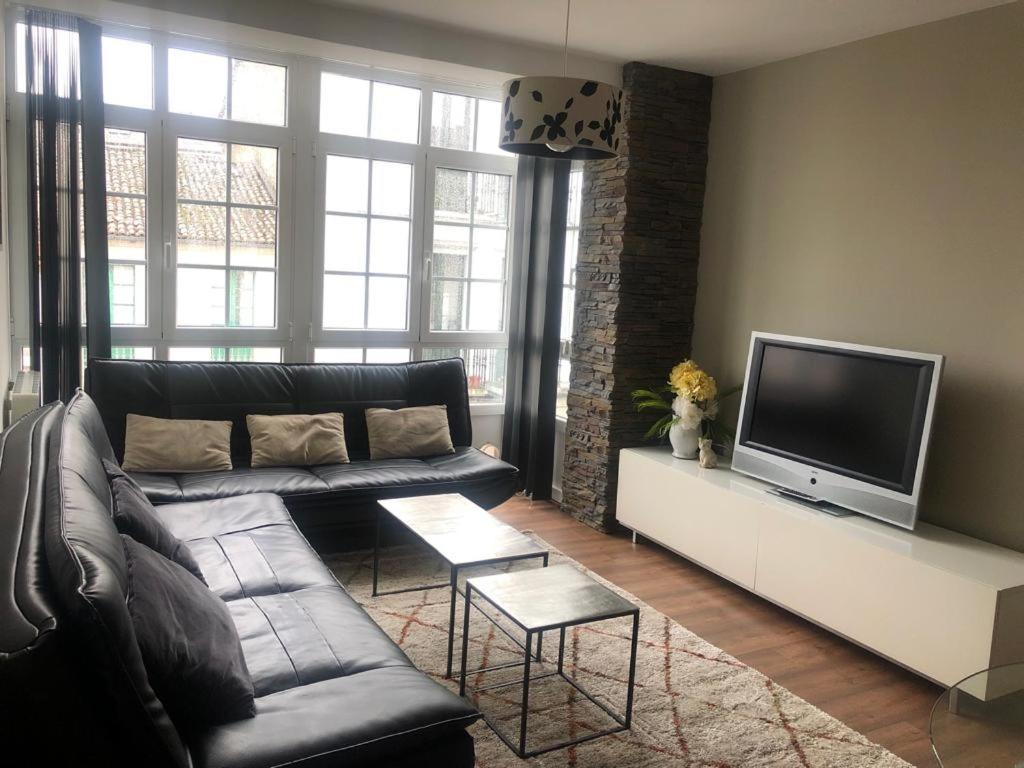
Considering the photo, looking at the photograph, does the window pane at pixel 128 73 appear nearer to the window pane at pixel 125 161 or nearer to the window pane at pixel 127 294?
the window pane at pixel 125 161

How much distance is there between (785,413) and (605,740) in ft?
6.02

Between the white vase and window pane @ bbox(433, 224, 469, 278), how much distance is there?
1.72 m

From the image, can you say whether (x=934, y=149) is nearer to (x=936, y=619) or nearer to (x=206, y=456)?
(x=936, y=619)

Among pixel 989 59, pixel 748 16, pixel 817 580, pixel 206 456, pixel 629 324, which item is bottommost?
pixel 817 580

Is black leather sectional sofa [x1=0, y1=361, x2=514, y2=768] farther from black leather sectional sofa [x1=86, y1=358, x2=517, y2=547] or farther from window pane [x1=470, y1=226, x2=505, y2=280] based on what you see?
window pane [x1=470, y1=226, x2=505, y2=280]

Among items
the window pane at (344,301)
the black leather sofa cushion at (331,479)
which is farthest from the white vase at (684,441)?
the window pane at (344,301)

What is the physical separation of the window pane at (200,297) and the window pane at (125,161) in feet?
1.55

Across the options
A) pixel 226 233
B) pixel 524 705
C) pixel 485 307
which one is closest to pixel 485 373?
pixel 485 307

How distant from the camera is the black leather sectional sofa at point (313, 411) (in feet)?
11.8

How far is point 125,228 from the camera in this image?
420 centimetres

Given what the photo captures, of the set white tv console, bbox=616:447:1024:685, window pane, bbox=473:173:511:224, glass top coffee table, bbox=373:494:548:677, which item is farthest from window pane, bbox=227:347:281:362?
white tv console, bbox=616:447:1024:685

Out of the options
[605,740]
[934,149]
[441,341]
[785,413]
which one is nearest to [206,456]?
[441,341]

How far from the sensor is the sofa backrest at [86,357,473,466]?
3754mm

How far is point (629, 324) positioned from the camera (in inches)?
176
